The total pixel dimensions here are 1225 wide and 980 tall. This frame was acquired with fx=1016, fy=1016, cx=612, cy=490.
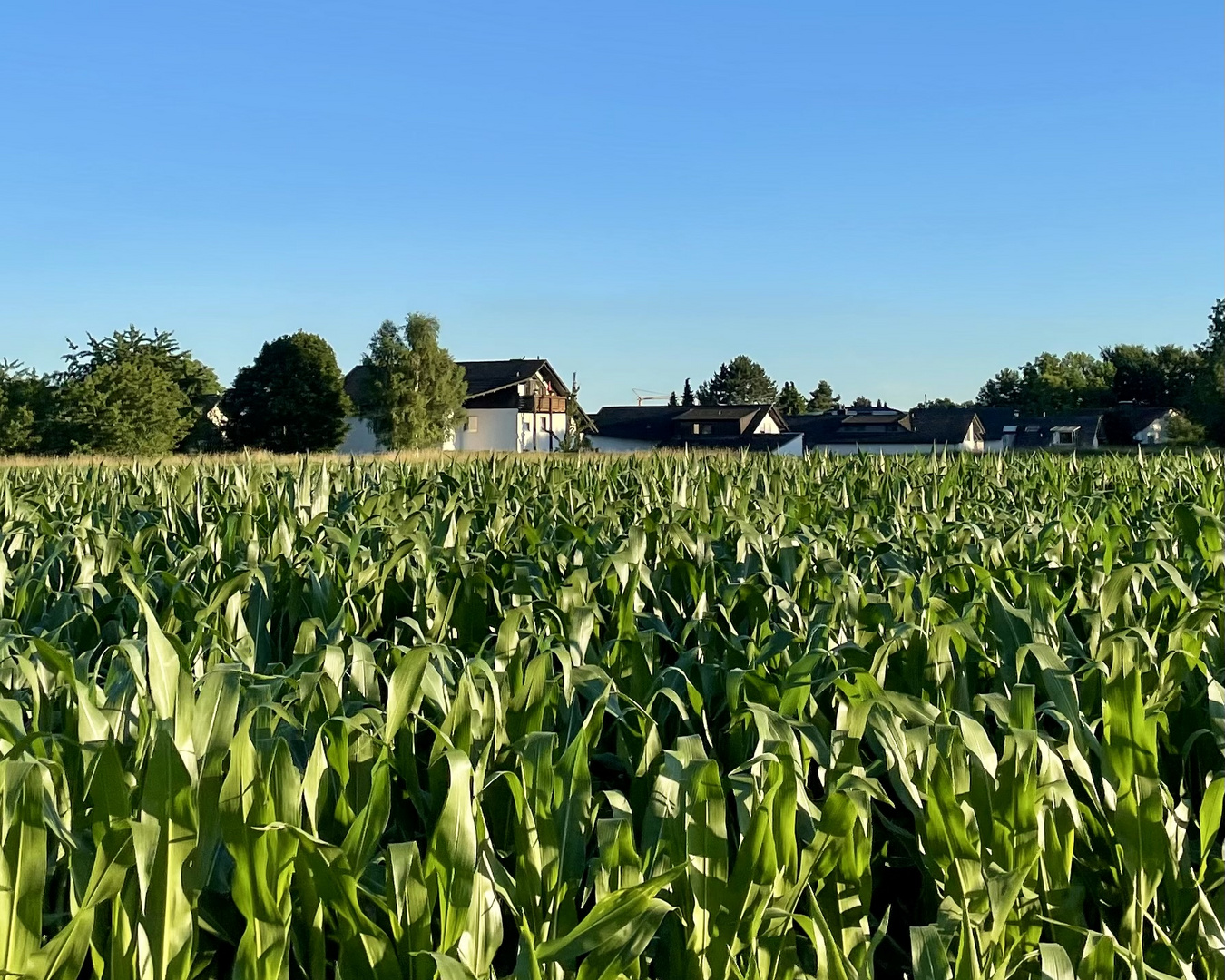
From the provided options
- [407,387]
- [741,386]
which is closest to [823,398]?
[741,386]

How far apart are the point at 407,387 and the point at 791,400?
8377cm

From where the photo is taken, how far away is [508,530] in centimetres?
475

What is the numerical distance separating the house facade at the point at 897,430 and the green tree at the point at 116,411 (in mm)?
50038

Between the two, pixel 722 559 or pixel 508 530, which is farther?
pixel 508 530

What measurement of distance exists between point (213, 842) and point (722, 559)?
8.42 ft

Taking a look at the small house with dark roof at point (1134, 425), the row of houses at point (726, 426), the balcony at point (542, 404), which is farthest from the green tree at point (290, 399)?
the small house with dark roof at point (1134, 425)

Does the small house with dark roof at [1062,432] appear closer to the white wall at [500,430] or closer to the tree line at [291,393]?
the white wall at [500,430]

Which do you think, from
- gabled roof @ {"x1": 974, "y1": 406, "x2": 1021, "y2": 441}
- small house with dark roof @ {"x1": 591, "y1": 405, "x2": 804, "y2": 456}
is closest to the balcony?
small house with dark roof @ {"x1": 591, "y1": 405, "x2": 804, "y2": 456}

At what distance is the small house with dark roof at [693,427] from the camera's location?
83312 mm

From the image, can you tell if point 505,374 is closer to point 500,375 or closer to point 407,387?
point 500,375

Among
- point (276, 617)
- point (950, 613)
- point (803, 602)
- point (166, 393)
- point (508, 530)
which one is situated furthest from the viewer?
point (166, 393)

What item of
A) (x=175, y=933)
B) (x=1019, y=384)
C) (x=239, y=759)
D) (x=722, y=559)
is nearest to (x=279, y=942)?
(x=175, y=933)

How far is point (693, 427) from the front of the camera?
87.9 meters

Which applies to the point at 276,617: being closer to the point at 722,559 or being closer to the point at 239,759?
the point at 722,559
